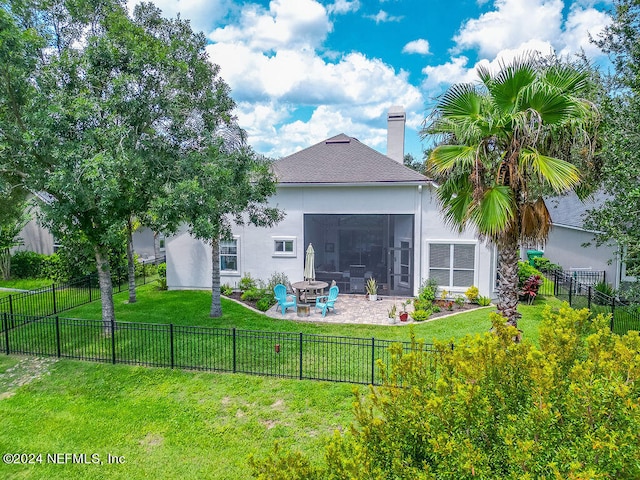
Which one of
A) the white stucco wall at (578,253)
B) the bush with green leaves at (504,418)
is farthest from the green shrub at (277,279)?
the bush with green leaves at (504,418)

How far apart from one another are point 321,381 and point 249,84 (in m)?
12.1

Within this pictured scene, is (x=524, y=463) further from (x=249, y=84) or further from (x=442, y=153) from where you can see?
(x=249, y=84)

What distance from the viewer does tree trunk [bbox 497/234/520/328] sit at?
352 inches

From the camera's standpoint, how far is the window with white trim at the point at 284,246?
59.7 feet

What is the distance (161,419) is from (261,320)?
672 centimetres

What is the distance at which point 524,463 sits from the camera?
2.57m

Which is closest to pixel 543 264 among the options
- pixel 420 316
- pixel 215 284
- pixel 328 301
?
pixel 420 316

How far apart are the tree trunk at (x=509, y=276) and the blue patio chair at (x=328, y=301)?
6.96m

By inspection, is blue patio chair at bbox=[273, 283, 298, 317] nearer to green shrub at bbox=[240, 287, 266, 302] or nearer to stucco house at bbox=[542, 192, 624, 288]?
green shrub at bbox=[240, 287, 266, 302]

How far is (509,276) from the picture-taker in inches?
354

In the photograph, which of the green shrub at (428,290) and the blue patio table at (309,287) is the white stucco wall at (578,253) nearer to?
the green shrub at (428,290)

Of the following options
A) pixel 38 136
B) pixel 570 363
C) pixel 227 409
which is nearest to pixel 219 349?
pixel 227 409

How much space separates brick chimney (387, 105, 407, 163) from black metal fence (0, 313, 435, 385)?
40.4 ft

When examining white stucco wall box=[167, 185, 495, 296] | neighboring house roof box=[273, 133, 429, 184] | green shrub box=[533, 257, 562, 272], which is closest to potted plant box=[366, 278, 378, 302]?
white stucco wall box=[167, 185, 495, 296]
